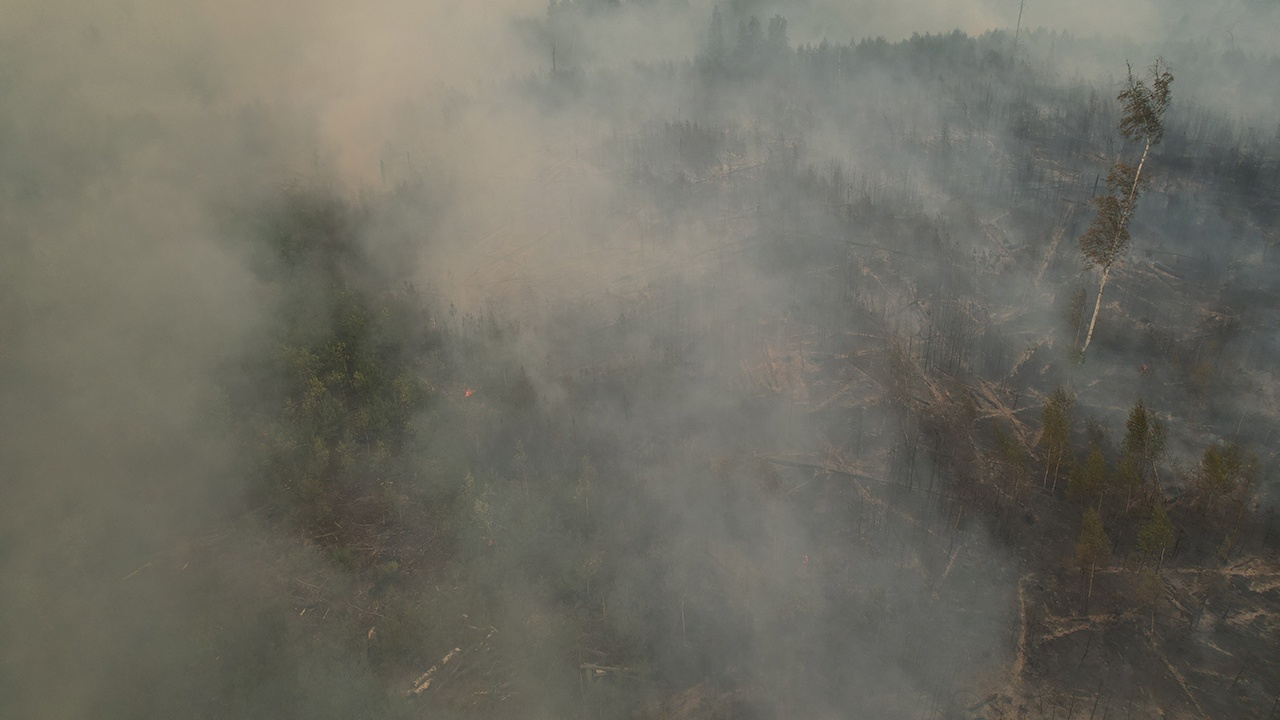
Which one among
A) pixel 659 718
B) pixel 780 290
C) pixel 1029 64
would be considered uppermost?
pixel 1029 64

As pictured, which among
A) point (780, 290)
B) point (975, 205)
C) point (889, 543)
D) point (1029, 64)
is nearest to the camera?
point (889, 543)

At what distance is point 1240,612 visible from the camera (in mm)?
14758

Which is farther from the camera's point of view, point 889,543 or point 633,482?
point 633,482

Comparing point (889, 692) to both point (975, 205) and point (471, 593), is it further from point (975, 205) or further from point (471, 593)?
point (975, 205)

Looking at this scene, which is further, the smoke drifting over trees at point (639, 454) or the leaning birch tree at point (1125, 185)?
the leaning birch tree at point (1125, 185)

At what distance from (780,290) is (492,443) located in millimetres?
12491

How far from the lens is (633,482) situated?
1753cm

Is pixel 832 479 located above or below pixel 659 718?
above

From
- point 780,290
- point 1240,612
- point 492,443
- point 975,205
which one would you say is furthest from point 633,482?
point 975,205

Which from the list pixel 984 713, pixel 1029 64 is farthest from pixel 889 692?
pixel 1029 64

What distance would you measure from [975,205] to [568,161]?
17826 millimetres

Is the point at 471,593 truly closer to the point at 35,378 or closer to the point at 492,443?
the point at 492,443

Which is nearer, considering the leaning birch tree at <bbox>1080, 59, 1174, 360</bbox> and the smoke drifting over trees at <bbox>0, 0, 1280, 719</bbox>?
the smoke drifting over trees at <bbox>0, 0, 1280, 719</bbox>

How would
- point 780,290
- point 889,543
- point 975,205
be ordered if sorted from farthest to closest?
1. point 975,205
2. point 780,290
3. point 889,543
